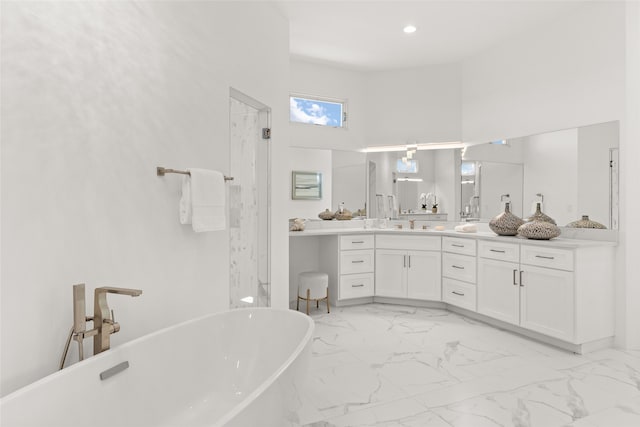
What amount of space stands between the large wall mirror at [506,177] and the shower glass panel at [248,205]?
152cm

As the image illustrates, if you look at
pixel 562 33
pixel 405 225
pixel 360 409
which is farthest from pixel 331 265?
pixel 562 33

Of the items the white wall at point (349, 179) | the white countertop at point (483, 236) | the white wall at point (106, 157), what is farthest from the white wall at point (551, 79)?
the white wall at point (106, 157)

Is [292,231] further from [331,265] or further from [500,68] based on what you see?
[500,68]

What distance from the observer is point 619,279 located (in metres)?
3.23

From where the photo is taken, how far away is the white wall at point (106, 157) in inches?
56.8

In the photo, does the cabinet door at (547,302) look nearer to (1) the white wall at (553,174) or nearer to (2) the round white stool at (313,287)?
(1) the white wall at (553,174)

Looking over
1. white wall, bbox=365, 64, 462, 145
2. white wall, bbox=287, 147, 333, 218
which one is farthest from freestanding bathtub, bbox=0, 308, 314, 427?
white wall, bbox=365, 64, 462, 145

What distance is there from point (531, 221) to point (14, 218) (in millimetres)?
3901

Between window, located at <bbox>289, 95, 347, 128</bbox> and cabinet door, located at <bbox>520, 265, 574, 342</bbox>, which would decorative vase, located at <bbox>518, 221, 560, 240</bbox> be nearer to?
cabinet door, located at <bbox>520, 265, 574, 342</bbox>

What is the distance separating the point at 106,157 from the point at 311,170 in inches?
118

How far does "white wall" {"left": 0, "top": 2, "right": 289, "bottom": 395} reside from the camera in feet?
4.73

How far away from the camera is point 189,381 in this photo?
1.95 metres

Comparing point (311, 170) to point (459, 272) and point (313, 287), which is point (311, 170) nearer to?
point (313, 287)

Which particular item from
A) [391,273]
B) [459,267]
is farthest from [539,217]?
[391,273]
